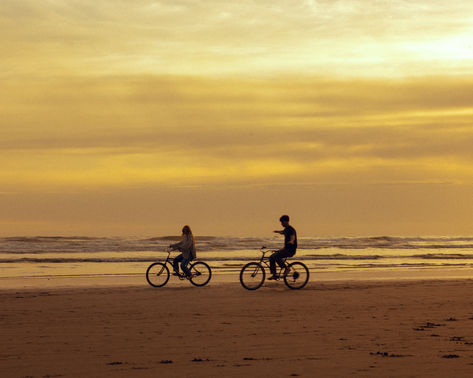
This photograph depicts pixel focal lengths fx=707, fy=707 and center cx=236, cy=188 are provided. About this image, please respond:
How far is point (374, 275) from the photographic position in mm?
25312

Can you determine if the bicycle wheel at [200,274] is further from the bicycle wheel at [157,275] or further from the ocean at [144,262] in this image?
the ocean at [144,262]

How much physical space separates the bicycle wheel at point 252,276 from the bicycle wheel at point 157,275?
274cm

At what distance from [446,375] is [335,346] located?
2.19 m

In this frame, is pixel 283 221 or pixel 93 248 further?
pixel 93 248

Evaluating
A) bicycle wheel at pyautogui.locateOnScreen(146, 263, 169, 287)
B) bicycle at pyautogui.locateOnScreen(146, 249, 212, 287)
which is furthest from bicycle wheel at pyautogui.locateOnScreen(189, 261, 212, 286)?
bicycle wheel at pyautogui.locateOnScreen(146, 263, 169, 287)

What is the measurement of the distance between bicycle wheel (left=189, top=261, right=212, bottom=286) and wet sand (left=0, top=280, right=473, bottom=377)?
7.36ft

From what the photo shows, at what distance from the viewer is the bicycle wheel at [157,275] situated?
68.3ft

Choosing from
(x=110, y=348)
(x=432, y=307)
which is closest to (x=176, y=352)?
(x=110, y=348)

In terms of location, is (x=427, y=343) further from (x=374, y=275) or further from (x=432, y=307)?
(x=374, y=275)

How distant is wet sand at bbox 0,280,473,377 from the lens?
8.38m

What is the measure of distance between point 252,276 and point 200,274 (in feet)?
6.57

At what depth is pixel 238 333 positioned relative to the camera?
11148 mm

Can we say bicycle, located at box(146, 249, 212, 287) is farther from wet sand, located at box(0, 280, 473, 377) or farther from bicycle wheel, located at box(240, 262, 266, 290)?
wet sand, located at box(0, 280, 473, 377)

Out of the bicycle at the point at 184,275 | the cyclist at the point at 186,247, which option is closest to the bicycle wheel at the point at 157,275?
the bicycle at the point at 184,275
